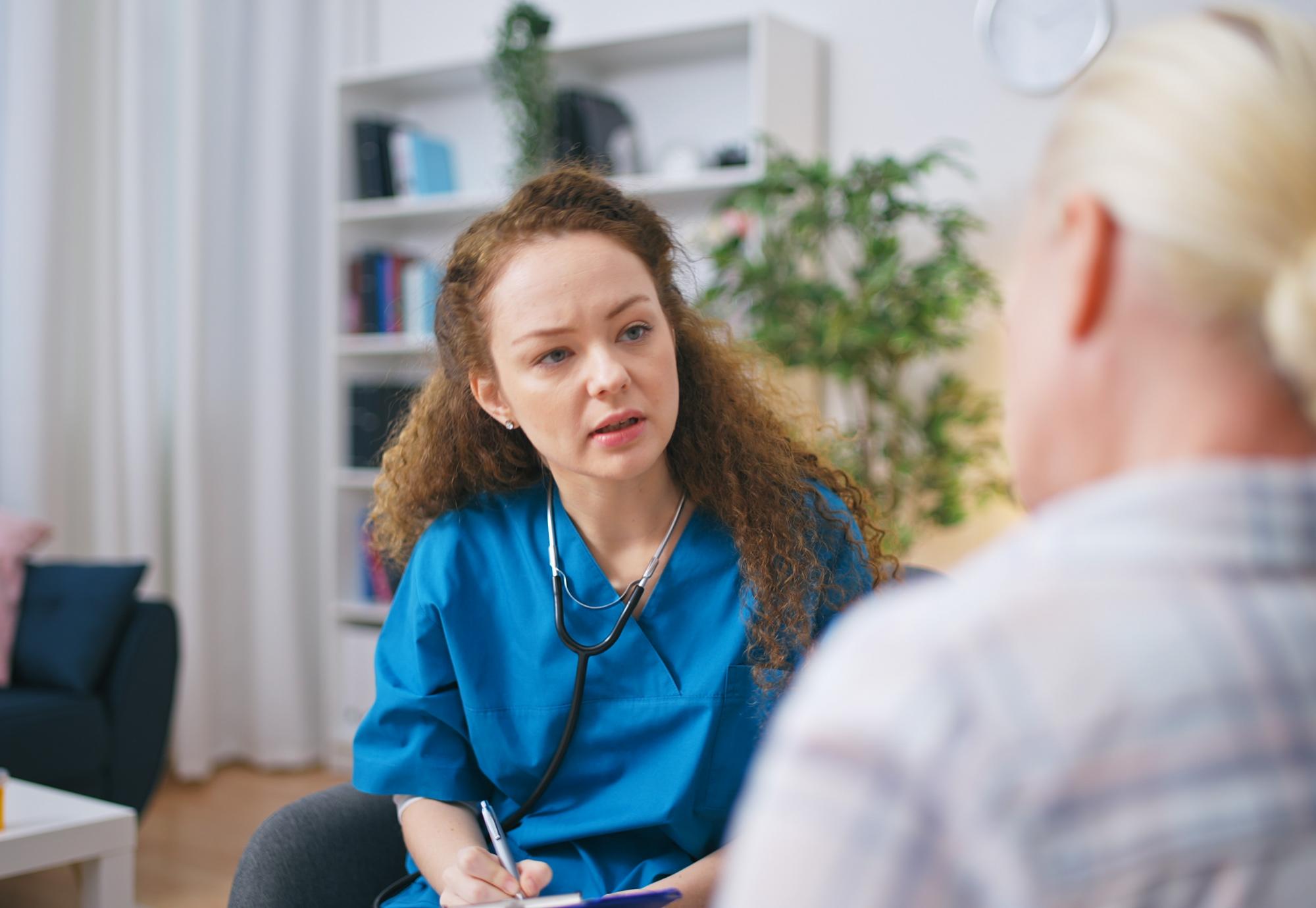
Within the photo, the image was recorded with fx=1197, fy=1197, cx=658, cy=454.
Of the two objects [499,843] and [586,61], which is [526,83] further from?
[499,843]

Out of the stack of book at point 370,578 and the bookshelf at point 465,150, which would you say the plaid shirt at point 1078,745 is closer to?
the bookshelf at point 465,150

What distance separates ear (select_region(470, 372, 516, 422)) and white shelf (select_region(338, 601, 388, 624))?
233 cm

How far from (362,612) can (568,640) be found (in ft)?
8.46

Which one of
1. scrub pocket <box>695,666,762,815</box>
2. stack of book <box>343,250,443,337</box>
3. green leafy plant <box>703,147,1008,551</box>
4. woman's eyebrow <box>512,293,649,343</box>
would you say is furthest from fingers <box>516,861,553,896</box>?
stack of book <box>343,250,443,337</box>

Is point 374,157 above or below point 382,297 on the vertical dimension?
above

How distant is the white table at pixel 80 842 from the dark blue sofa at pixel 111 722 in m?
0.54

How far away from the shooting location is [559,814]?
1.19 meters

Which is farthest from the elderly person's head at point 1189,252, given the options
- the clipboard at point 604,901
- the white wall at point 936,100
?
the white wall at point 936,100

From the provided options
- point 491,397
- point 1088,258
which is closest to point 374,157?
point 491,397

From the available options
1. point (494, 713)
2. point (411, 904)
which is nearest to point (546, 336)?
point (494, 713)

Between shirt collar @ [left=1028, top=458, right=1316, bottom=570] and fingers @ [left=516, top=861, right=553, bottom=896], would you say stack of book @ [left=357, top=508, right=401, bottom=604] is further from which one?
shirt collar @ [left=1028, top=458, right=1316, bottom=570]

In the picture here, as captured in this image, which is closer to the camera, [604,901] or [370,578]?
[604,901]

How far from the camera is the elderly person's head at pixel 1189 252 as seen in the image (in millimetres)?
459

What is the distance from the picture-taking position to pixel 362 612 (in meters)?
3.61
